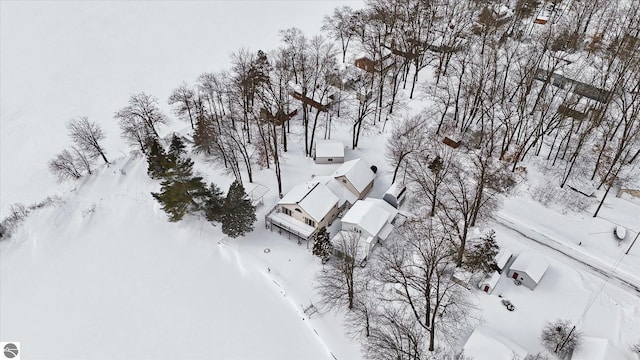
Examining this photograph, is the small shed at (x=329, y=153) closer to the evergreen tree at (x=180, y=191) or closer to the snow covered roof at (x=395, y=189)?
the snow covered roof at (x=395, y=189)

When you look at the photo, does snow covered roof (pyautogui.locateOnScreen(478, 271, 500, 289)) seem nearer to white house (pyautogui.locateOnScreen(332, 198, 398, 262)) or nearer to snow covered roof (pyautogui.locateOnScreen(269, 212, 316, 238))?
white house (pyautogui.locateOnScreen(332, 198, 398, 262))

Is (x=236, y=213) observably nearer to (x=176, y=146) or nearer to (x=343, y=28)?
(x=176, y=146)

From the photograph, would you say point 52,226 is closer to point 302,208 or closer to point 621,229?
point 302,208

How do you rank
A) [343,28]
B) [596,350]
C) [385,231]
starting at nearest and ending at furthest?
[596,350]
[385,231]
[343,28]

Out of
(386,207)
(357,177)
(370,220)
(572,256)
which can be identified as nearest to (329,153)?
(357,177)

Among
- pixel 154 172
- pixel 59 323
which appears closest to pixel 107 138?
pixel 154 172

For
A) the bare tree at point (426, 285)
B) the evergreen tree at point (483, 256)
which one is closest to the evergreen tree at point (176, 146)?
the bare tree at point (426, 285)
